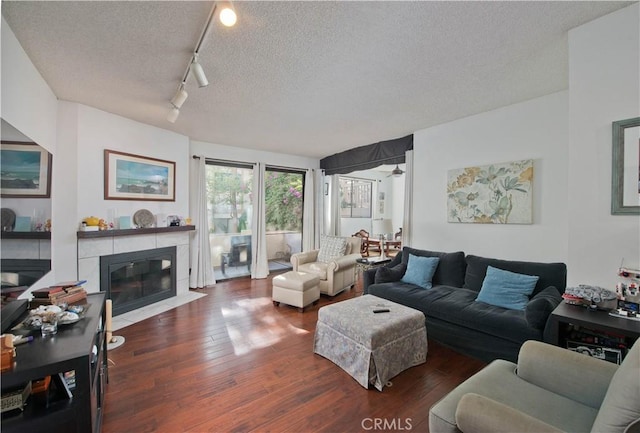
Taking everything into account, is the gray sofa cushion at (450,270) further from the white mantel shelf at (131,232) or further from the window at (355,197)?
the window at (355,197)

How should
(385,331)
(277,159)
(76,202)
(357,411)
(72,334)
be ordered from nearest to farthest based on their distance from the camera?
1. (72,334)
2. (357,411)
3. (385,331)
4. (76,202)
5. (277,159)

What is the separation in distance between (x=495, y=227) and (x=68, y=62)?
4.45 meters

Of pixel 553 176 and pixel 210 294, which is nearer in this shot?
pixel 553 176

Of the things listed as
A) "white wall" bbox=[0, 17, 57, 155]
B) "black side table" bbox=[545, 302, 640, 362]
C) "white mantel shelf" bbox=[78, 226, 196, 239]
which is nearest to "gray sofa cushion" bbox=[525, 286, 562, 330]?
"black side table" bbox=[545, 302, 640, 362]

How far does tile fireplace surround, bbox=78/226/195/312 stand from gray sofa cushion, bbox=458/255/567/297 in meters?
4.01

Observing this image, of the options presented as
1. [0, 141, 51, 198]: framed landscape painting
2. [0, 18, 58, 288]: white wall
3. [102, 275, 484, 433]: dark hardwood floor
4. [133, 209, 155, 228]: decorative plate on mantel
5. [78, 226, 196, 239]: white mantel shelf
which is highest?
[0, 18, 58, 288]: white wall

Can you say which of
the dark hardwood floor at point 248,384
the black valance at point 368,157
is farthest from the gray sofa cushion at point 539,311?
the black valance at point 368,157

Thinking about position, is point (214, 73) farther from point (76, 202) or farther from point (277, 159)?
point (277, 159)

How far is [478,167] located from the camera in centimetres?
329

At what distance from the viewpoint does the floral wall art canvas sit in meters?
2.94

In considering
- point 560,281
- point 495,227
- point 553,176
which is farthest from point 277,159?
point 560,281

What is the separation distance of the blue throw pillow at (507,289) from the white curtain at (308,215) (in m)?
3.78

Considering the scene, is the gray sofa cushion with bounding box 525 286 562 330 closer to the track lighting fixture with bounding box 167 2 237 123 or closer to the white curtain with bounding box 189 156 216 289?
the track lighting fixture with bounding box 167 2 237 123

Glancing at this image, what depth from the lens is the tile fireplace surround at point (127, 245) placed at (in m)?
3.15
